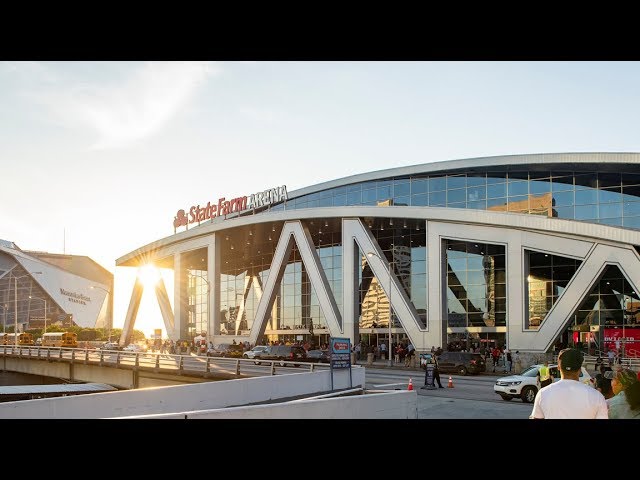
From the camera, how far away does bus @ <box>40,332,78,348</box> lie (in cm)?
7494

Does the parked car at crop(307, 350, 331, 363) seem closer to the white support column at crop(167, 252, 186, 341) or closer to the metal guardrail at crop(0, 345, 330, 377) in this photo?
the metal guardrail at crop(0, 345, 330, 377)

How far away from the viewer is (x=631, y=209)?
5075 cm

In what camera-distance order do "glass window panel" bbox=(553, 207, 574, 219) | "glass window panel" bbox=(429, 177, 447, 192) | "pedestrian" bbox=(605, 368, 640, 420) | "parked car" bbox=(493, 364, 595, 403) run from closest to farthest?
"pedestrian" bbox=(605, 368, 640, 420), "parked car" bbox=(493, 364, 595, 403), "glass window panel" bbox=(553, 207, 574, 219), "glass window panel" bbox=(429, 177, 447, 192)

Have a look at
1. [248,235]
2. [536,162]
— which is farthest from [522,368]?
[248,235]

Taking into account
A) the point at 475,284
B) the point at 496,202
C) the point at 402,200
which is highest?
the point at 402,200

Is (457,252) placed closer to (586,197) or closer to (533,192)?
(533,192)

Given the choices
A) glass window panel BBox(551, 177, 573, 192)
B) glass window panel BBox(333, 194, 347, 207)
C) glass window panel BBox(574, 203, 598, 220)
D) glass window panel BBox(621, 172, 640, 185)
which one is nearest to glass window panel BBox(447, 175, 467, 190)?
glass window panel BBox(551, 177, 573, 192)

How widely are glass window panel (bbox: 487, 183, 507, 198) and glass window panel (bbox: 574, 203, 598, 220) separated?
646 centimetres

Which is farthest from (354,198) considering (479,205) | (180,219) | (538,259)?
(538,259)

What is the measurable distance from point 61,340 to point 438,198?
4690cm

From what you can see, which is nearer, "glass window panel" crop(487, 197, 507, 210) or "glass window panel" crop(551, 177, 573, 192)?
"glass window panel" crop(551, 177, 573, 192)
